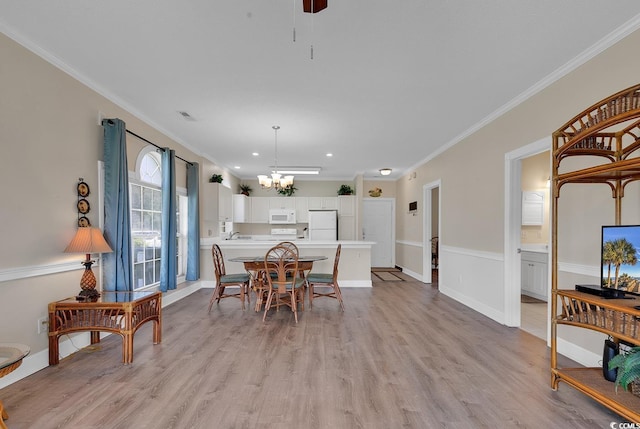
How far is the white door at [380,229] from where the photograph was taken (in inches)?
354

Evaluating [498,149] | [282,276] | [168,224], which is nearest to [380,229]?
[498,149]

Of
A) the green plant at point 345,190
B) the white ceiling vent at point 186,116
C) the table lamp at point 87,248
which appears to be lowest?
the table lamp at point 87,248

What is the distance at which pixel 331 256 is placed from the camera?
6.01m

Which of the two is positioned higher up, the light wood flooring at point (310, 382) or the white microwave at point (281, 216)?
the white microwave at point (281, 216)

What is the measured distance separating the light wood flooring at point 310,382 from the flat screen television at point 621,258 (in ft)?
2.75

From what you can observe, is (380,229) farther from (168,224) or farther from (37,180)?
(37,180)

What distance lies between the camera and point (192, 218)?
18.4ft

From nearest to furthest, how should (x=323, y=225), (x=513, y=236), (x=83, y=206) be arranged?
(x=83, y=206) → (x=513, y=236) → (x=323, y=225)

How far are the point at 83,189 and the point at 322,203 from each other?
6.02 metres

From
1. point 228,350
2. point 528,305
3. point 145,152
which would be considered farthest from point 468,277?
point 145,152

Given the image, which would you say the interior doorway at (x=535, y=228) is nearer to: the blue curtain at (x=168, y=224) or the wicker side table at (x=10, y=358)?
the blue curtain at (x=168, y=224)

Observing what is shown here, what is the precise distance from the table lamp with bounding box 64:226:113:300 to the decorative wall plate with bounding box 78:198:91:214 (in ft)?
0.98

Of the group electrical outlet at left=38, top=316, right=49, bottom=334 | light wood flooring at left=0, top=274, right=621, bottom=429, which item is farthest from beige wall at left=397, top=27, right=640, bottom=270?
electrical outlet at left=38, top=316, right=49, bottom=334

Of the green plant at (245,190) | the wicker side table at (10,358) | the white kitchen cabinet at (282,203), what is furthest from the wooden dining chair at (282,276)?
the green plant at (245,190)
